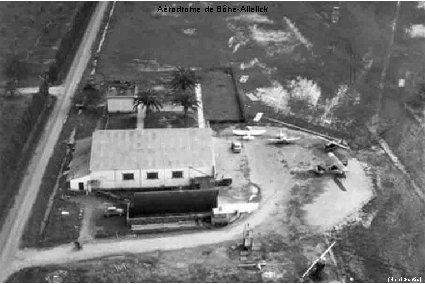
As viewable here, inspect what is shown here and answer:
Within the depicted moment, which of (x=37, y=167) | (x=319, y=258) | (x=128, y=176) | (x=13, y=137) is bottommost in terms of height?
(x=319, y=258)

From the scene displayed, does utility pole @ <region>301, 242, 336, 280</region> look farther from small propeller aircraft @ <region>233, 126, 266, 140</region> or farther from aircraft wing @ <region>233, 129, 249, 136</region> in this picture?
aircraft wing @ <region>233, 129, 249, 136</region>

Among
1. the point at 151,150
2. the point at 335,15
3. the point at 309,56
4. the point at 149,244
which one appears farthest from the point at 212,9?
the point at 149,244

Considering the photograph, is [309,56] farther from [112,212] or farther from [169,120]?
[112,212]

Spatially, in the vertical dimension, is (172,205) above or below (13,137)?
below

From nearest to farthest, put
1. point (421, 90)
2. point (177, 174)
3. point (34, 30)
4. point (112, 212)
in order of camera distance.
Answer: point (112, 212) → point (177, 174) → point (421, 90) → point (34, 30)

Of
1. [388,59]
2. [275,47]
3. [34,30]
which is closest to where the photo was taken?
[388,59]

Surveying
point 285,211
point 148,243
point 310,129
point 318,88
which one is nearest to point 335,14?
point 318,88

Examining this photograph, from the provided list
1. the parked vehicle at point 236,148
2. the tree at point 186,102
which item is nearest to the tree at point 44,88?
the tree at point 186,102
